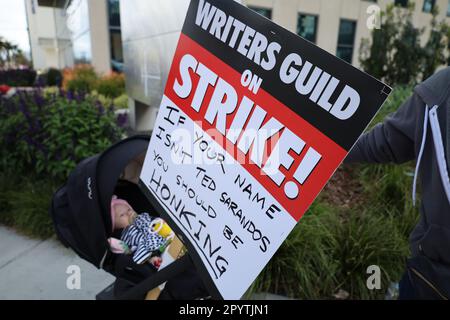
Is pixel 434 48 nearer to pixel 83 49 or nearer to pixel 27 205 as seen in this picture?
pixel 27 205

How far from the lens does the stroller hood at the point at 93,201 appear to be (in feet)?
4.82

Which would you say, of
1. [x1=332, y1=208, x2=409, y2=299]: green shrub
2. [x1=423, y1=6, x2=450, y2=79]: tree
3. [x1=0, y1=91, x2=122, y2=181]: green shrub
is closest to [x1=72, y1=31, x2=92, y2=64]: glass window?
[x1=0, y1=91, x2=122, y2=181]: green shrub

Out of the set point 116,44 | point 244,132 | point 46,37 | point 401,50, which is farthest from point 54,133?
point 46,37

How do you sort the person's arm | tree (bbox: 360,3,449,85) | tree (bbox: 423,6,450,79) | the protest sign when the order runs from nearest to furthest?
the protest sign < the person's arm < tree (bbox: 360,3,449,85) < tree (bbox: 423,6,450,79)

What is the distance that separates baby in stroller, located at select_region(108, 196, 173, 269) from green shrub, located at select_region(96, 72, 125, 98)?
9459 millimetres

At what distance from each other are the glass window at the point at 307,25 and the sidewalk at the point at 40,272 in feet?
44.3

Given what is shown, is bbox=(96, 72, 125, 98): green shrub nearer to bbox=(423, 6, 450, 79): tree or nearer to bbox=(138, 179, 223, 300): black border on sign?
bbox=(423, 6, 450, 79): tree

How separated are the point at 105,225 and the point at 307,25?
50.0 ft

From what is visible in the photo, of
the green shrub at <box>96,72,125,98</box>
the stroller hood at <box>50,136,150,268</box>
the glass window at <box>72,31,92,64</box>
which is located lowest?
the glass window at <box>72,31,92,64</box>

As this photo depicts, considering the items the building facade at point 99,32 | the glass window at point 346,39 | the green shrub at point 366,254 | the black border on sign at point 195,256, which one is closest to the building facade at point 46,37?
the building facade at point 99,32

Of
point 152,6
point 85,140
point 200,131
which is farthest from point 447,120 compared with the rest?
point 152,6

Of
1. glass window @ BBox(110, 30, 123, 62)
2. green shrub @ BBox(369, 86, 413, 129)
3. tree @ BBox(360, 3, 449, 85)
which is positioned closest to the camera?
green shrub @ BBox(369, 86, 413, 129)

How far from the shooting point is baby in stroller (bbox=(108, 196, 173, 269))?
1.56 meters

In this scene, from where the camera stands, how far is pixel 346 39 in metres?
16.5
